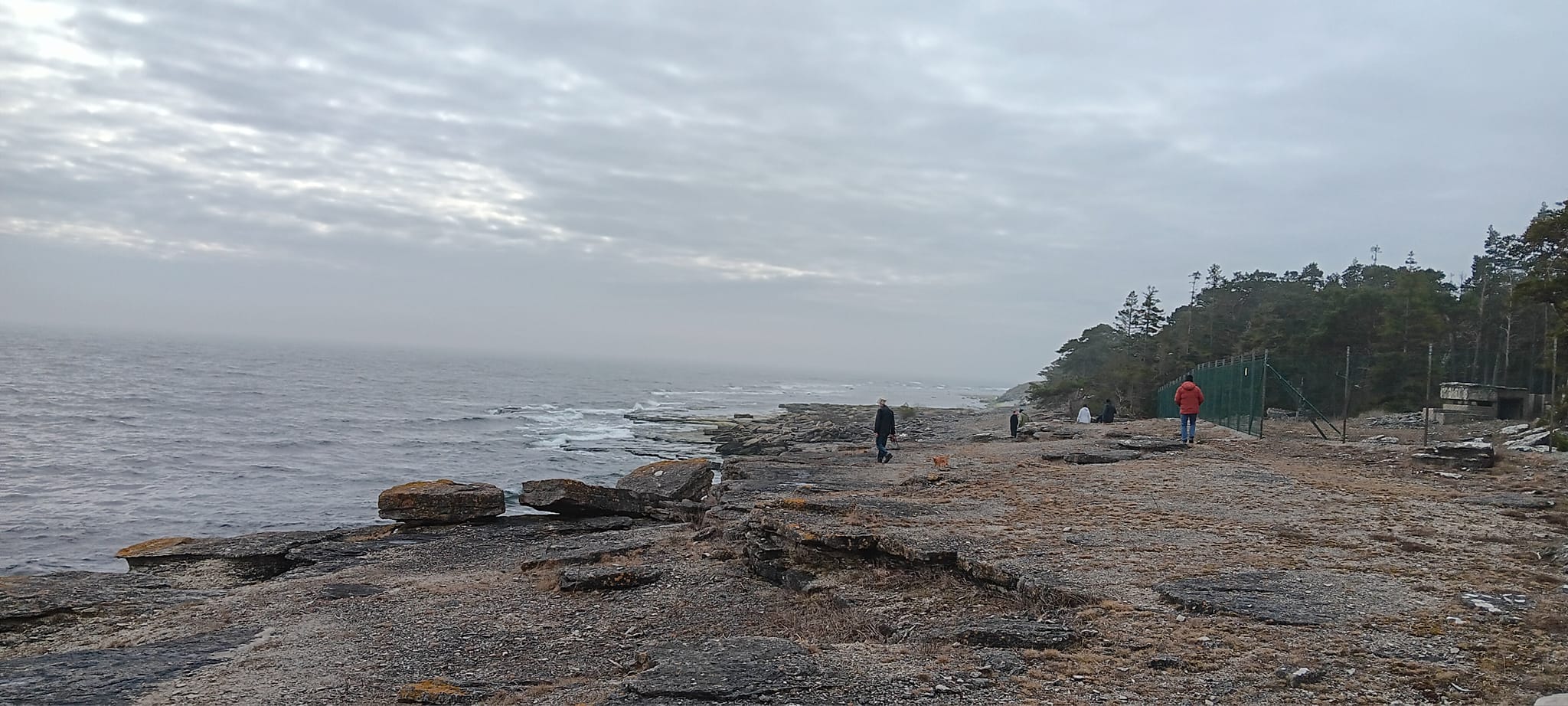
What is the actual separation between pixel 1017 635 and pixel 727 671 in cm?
202

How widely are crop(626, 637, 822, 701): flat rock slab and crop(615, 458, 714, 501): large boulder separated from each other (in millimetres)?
10900

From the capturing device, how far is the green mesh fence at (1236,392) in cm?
2184

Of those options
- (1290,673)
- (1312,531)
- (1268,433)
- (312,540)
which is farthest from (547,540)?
(1268,433)

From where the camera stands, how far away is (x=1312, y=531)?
9602 millimetres

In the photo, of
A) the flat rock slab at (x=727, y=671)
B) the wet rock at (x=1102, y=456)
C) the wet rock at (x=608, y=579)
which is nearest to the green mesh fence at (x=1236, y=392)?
the wet rock at (x=1102, y=456)

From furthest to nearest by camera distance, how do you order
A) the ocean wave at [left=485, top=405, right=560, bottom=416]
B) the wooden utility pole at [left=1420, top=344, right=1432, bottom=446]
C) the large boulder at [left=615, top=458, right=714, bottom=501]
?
1. the ocean wave at [left=485, top=405, right=560, bottom=416]
2. the wooden utility pole at [left=1420, top=344, right=1432, bottom=446]
3. the large boulder at [left=615, top=458, right=714, bottom=501]

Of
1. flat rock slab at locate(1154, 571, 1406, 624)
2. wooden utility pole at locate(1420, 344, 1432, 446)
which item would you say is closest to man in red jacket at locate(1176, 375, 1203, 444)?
wooden utility pole at locate(1420, 344, 1432, 446)

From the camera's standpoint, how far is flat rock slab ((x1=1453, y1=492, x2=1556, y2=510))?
1077 centimetres

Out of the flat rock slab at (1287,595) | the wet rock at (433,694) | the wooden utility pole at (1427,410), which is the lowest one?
the wet rock at (433,694)

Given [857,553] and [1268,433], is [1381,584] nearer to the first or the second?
→ [857,553]

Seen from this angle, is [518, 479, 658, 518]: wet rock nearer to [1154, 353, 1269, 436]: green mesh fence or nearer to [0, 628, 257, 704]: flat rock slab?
[0, 628, 257, 704]: flat rock slab

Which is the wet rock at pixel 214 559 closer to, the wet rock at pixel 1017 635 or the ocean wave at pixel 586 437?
the wet rock at pixel 1017 635

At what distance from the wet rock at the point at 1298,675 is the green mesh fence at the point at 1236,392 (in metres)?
16.5

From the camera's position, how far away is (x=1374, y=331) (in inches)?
1587
